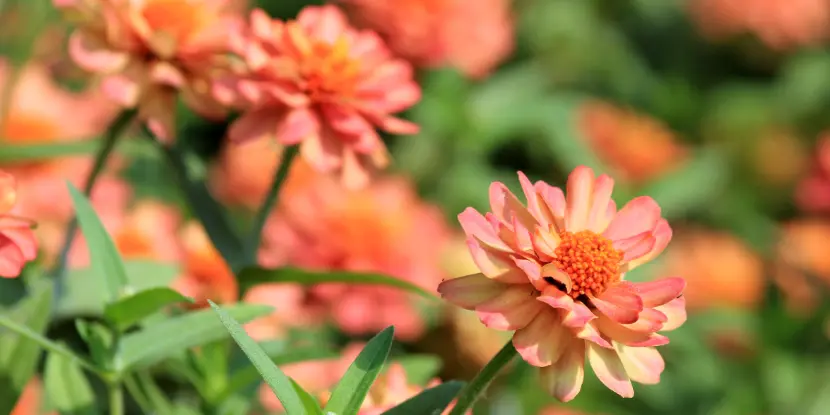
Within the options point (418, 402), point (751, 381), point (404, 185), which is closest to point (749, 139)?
point (751, 381)

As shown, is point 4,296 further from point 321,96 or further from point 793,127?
point 793,127

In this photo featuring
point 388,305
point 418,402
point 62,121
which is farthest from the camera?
point 62,121

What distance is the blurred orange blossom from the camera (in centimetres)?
158

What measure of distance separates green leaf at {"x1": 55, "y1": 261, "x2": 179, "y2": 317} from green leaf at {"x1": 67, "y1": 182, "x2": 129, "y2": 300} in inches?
4.9

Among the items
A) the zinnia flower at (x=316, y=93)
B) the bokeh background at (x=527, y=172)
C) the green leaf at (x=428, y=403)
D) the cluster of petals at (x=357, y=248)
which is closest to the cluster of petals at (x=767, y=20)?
the bokeh background at (x=527, y=172)

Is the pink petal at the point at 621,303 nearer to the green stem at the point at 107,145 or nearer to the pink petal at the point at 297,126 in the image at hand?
the pink petal at the point at 297,126

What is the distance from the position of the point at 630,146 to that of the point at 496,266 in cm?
118

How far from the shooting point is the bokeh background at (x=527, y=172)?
3.01 feet

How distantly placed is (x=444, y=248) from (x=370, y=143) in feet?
1.62

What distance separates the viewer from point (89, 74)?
27.0 inches

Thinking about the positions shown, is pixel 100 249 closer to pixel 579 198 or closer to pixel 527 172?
pixel 579 198

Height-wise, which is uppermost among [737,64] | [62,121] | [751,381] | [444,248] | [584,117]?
[737,64]

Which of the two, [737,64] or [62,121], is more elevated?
[737,64]

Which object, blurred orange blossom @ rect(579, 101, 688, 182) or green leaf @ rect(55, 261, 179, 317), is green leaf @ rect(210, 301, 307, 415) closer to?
green leaf @ rect(55, 261, 179, 317)
